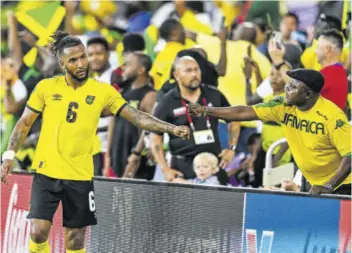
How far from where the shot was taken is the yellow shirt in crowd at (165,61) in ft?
42.1

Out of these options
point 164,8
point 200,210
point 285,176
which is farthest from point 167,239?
point 164,8

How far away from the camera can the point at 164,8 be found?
15.8 meters

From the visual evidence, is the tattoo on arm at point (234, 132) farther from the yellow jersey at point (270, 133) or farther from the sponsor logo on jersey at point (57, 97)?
the sponsor logo on jersey at point (57, 97)

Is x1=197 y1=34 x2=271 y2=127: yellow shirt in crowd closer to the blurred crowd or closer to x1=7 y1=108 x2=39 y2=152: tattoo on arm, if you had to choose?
the blurred crowd

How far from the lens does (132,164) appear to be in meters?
12.2

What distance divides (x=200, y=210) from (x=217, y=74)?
300cm

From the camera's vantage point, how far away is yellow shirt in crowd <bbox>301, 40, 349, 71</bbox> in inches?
458

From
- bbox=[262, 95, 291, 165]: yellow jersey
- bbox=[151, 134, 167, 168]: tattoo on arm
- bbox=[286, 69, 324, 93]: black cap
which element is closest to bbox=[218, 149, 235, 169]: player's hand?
bbox=[151, 134, 167, 168]: tattoo on arm

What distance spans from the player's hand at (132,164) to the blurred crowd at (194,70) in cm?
1

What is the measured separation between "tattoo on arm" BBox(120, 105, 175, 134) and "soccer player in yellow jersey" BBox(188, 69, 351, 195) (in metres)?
0.46

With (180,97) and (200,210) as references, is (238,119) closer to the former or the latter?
(200,210)

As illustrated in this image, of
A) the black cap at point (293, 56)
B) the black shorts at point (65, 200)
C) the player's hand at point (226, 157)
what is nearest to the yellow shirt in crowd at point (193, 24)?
the black cap at point (293, 56)

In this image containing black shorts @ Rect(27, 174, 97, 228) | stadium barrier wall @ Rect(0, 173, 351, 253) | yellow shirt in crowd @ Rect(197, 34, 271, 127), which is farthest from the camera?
yellow shirt in crowd @ Rect(197, 34, 271, 127)

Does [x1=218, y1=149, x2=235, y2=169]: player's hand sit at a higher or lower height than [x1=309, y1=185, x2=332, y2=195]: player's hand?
higher
